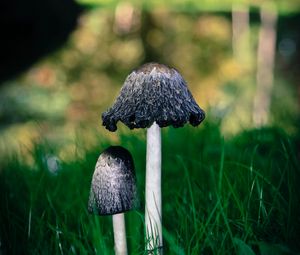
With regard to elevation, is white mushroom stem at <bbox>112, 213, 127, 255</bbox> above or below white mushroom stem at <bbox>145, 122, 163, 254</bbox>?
below

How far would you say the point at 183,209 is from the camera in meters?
1.49

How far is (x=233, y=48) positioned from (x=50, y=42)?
466 centimetres

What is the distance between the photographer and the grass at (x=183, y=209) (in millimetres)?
1385

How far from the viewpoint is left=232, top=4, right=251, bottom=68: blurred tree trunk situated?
11.9 m

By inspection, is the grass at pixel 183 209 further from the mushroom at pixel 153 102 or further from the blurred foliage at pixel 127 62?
the blurred foliage at pixel 127 62

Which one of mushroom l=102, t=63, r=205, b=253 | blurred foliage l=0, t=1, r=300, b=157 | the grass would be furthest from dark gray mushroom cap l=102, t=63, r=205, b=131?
blurred foliage l=0, t=1, r=300, b=157

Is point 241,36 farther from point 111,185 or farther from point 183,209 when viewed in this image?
point 111,185

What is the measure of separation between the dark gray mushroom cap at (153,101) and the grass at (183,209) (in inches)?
11.0

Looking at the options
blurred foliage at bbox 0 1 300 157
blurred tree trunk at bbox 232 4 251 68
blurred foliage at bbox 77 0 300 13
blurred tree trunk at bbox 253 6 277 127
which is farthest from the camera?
blurred tree trunk at bbox 232 4 251 68

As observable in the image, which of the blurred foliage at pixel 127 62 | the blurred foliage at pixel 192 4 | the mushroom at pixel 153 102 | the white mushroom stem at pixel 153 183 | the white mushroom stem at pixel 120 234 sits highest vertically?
the blurred foliage at pixel 192 4

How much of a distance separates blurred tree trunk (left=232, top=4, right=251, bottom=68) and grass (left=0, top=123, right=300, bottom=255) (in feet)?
32.3

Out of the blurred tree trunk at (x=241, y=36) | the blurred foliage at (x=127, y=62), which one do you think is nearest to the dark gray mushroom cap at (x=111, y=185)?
the blurred foliage at (x=127, y=62)

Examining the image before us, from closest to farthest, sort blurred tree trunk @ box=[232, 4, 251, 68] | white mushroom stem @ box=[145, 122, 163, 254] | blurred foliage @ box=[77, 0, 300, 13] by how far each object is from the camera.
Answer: white mushroom stem @ box=[145, 122, 163, 254], blurred foliage @ box=[77, 0, 300, 13], blurred tree trunk @ box=[232, 4, 251, 68]

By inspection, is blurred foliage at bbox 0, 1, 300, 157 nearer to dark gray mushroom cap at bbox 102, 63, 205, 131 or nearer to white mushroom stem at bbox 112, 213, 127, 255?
Result: white mushroom stem at bbox 112, 213, 127, 255
